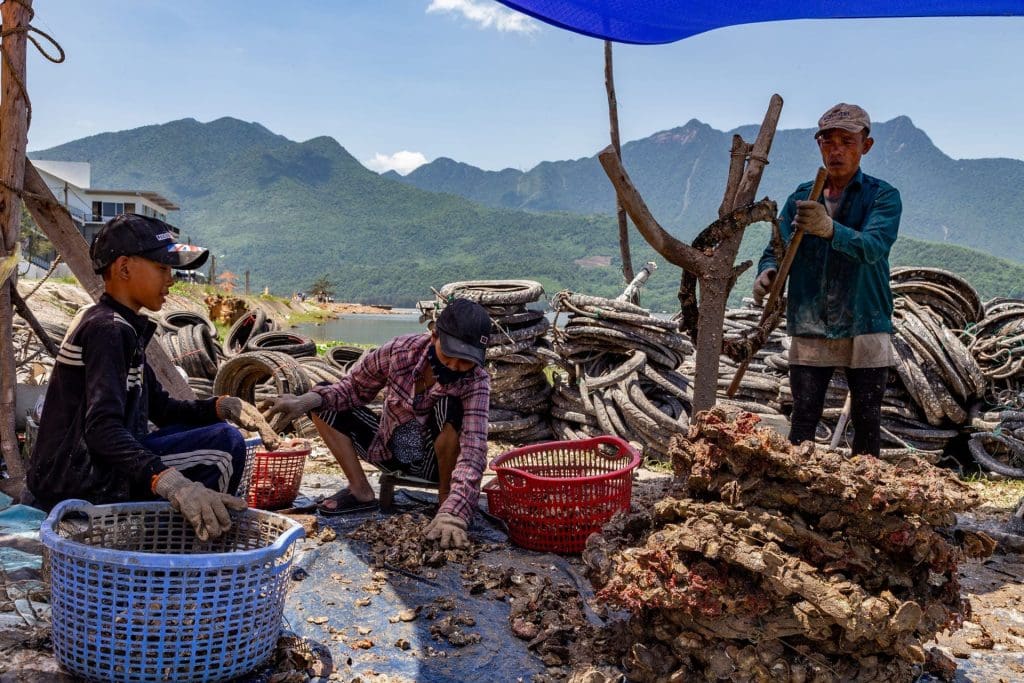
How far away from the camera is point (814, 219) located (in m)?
2.94

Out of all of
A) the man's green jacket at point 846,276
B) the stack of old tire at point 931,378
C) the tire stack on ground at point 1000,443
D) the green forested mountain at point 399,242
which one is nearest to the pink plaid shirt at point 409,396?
the man's green jacket at point 846,276

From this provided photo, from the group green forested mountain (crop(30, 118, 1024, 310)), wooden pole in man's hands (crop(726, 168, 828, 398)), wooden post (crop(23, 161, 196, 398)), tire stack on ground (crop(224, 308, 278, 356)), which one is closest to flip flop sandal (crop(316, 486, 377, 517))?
wooden post (crop(23, 161, 196, 398))

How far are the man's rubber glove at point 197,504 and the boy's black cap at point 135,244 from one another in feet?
2.39

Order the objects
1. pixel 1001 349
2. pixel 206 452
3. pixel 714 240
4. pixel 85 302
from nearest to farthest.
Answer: pixel 206 452 < pixel 714 240 < pixel 1001 349 < pixel 85 302

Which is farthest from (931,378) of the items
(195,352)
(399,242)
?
(399,242)

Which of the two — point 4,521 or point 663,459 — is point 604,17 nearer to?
point 663,459

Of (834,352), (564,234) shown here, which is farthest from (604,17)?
(564,234)

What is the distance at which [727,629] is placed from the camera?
2.19 meters

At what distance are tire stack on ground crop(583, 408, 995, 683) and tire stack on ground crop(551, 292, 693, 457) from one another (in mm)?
3654

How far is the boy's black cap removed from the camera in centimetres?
257

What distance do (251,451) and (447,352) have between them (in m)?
0.91

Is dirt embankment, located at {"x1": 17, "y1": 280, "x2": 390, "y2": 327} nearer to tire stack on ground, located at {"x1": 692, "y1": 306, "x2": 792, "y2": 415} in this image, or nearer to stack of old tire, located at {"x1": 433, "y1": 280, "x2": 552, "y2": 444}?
stack of old tire, located at {"x1": 433, "y1": 280, "x2": 552, "y2": 444}

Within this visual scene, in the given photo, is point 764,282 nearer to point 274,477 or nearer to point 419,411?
point 419,411

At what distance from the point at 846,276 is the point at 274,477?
2.84 meters
